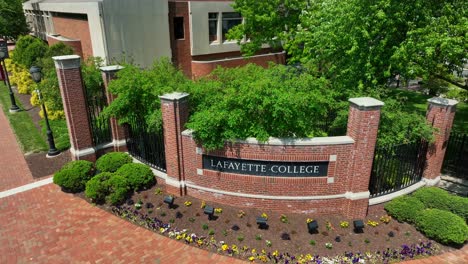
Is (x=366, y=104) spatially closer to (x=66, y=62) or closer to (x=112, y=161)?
(x=112, y=161)

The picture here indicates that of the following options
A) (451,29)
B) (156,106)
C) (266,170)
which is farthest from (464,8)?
(156,106)

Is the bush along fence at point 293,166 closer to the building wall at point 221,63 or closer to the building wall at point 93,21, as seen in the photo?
the building wall at point 93,21

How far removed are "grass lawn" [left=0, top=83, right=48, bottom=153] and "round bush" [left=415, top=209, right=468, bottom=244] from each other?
46.4ft

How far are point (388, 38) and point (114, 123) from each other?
9.68 metres

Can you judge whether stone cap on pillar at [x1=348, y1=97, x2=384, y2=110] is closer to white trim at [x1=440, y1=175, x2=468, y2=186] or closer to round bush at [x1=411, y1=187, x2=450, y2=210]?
round bush at [x1=411, y1=187, x2=450, y2=210]

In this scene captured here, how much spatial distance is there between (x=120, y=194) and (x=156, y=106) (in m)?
2.90

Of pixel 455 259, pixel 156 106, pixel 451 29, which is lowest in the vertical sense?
pixel 455 259

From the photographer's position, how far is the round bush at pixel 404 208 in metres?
9.15

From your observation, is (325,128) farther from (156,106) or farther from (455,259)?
(156,106)

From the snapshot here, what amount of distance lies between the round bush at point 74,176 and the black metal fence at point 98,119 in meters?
1.70

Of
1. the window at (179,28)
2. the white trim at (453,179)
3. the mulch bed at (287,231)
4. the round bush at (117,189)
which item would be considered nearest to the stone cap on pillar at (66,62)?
the round bush at (117,189)

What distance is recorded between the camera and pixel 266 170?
8.93 metres

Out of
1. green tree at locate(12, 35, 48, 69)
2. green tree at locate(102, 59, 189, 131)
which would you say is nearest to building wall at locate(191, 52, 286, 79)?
green tree at locate(12, 35, 48, 69)

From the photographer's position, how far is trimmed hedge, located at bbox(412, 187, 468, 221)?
9102 mm
